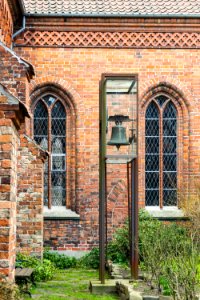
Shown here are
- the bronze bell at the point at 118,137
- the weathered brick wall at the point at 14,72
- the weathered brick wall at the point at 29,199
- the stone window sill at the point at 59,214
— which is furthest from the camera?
the stone window sill at the point at 59,214

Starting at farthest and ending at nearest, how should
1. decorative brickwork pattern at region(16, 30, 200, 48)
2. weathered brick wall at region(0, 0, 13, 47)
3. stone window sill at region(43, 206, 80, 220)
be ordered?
decorative brickwork pattern at region(16, 30, 200, 48) → stone window sill at region(43, 206, 80, 220) → weathered brick wall at region(0, 0, 13, 47)

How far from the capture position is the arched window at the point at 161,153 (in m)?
17.3

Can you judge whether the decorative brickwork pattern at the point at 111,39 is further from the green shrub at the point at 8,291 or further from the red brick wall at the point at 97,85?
the green shrub at the point at 8,291

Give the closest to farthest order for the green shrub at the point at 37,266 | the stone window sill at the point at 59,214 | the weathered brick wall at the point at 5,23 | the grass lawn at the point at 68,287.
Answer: the grass lawn at the point at 68,287 → the green shrub at the point at 37,266 → the weathered brick wall at the point at 5,23 → the stone window sill at the point at 59,214

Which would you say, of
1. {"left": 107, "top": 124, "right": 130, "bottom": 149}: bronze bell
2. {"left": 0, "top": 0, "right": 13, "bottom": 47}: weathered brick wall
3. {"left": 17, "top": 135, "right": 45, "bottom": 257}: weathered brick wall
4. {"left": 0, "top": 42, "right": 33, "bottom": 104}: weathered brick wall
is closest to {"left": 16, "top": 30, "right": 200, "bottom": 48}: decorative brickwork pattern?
{"left": 0, "top": 0, "right": 13, "bottom": 47}: weathered brick wall

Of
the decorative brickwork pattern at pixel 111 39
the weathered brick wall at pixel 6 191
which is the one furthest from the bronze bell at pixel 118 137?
the decorative brickwork pattern at pixel 111 39

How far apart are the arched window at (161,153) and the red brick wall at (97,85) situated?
8.6 inches

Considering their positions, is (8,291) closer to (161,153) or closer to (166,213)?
(166,213)

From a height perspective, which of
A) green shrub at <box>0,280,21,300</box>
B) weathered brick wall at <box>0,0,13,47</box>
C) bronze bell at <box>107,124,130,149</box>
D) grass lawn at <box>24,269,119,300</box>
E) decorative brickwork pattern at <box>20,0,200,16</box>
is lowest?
grass lawn at <box>24,269,119,300</box>

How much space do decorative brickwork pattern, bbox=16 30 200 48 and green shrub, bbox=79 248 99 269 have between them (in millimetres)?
5467

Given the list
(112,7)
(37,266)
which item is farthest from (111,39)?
(37,266)

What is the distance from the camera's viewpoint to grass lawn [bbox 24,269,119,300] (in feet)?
37.4

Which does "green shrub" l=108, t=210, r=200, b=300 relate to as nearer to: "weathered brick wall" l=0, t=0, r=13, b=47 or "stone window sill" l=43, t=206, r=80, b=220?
"stone window sill" l=43, t=206, r=80, b=220

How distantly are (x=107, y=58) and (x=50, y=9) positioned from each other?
204 cm
